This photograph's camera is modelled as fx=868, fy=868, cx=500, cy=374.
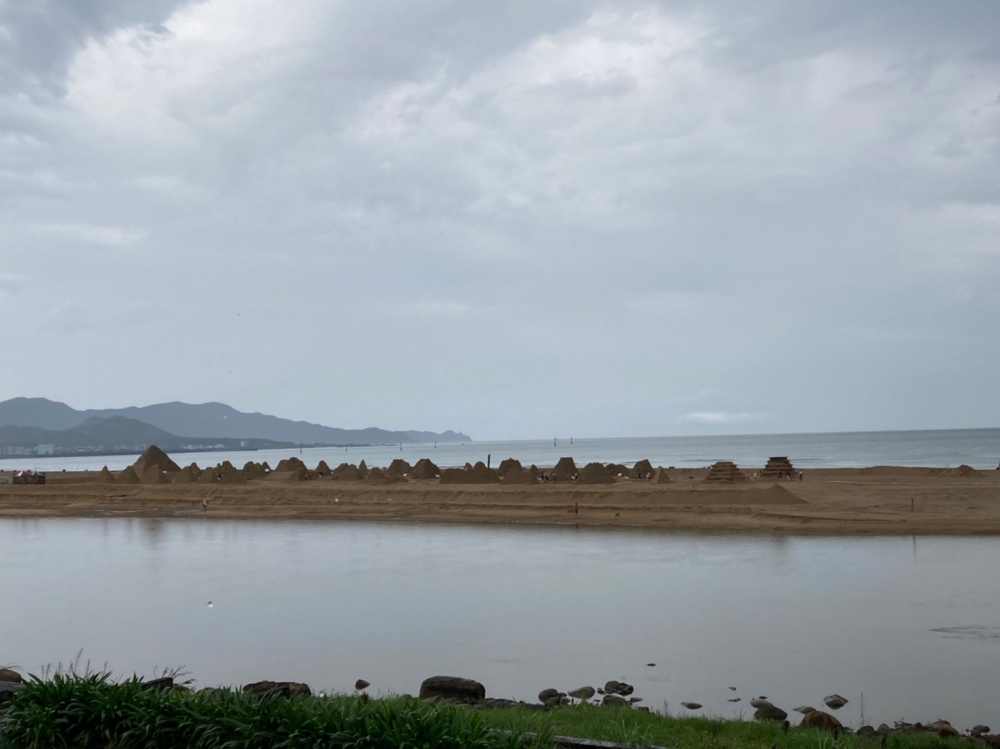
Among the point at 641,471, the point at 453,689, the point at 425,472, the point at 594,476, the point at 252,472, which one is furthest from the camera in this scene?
the point at 252,472

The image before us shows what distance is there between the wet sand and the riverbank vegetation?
19030 millimetres

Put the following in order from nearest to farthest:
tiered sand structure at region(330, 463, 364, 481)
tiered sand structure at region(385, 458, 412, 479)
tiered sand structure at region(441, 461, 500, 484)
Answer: tiered sand structure at region(441, 461, 500, 484) < tiered sand structure at region(330, 463, 364, 481) < tiered sand structure at region(385, 458, 412, 479)

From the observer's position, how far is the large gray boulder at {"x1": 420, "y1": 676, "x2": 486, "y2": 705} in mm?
8422

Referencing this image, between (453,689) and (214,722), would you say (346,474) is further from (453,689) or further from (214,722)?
(214,722)

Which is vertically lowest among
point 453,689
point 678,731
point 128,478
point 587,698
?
point 587,698

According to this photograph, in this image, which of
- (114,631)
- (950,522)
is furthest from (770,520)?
(114,631)

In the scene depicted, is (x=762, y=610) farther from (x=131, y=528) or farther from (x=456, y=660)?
(x=131, y=528)

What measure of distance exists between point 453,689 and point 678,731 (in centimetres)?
275

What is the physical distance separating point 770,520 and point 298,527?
15.2 m

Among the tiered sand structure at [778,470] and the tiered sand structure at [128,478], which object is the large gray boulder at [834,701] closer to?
the tiered sand structure at [778,470]

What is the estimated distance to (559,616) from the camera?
13.4 metres

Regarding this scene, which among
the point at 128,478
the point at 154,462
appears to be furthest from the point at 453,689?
the point at 154,462

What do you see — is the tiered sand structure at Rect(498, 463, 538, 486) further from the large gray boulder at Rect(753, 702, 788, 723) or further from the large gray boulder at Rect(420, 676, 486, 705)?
the large gray boulder at Rect(753, 702, 788, 723)

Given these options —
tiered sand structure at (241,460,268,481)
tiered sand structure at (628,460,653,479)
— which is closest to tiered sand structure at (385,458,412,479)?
tiered sand structure at (241,460,268,481)
